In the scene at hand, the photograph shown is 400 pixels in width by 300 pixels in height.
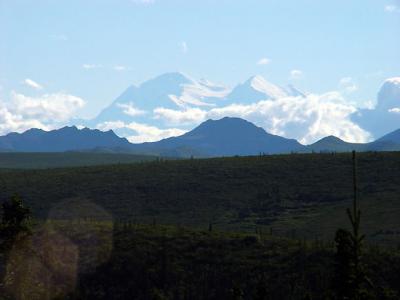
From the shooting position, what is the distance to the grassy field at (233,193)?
13425 centimetres

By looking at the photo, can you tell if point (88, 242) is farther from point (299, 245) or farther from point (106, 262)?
point (299, 245)

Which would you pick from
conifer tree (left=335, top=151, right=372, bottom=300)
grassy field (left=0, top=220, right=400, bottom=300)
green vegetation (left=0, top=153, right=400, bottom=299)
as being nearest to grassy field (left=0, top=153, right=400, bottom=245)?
green vegetation (left=0, top=153, right=400, bottom=299)

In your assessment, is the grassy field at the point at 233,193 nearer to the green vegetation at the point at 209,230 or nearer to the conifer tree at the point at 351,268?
the green vegetation at the point at 209,230

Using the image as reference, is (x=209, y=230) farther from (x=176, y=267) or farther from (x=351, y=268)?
(x=351, y=268)

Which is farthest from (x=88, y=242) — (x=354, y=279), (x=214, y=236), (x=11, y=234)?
(x=354, y=279)

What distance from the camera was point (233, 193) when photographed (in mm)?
161250

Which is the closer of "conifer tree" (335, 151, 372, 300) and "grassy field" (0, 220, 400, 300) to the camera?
"conifer tree" (335, 151, 372, 300)

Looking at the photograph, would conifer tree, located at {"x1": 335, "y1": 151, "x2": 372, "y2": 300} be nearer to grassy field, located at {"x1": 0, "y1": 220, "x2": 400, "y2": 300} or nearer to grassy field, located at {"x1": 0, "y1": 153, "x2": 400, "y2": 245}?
grassy field, located at {"x1": 0, "y1": 220, "x2": 400, "y2": 300}

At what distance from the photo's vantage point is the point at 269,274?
263 ft

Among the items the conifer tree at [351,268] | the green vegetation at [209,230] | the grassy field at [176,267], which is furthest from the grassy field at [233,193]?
the conifer tree at [351,268]

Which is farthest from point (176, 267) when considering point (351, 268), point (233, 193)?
point (233, 193)

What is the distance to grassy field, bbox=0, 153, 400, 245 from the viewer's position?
134250mm

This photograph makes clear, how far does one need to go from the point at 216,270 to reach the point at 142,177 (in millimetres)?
97751

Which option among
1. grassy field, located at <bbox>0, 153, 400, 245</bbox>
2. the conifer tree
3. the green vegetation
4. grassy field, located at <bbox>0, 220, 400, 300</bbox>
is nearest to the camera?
the conifer tree
